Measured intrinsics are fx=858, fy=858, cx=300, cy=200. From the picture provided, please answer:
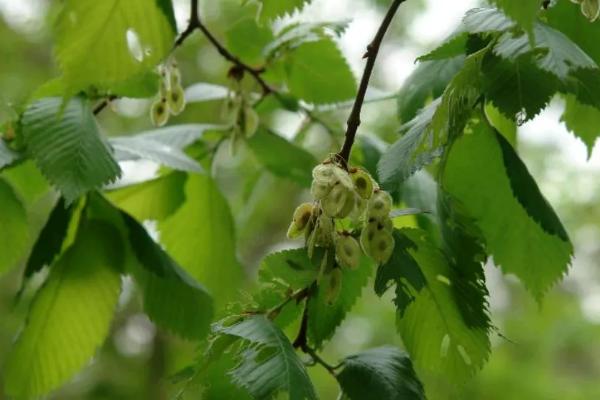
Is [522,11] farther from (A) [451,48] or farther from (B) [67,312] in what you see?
(B) [67,312]

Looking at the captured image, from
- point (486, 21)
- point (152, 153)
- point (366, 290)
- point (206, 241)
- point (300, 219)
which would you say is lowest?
point (366, 290)

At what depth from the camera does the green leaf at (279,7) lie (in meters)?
0.51

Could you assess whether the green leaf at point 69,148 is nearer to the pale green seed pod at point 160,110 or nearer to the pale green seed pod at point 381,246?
the pale green seed pod at point 160,110

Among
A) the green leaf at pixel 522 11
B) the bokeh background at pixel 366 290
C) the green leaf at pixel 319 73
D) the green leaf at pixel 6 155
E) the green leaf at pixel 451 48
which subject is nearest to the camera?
the green leaf at pixel 522 11

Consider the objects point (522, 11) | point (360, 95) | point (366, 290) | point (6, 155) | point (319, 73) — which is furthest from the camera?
point (366, 290)

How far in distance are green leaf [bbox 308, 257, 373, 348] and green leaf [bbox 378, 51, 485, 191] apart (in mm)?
70

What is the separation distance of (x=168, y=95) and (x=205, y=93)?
161 millimetres

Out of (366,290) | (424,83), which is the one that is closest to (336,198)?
(424,83)

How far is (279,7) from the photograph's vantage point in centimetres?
51

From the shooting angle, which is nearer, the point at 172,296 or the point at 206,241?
the point at 172,296

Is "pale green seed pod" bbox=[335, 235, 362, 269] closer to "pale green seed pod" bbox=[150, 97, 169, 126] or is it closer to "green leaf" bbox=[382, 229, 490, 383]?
"green leaf" bbox=[382, 229, 490, 383]

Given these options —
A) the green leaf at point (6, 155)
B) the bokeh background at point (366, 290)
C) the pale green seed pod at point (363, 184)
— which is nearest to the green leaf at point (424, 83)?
the pale green seed pod at point (363, 184)

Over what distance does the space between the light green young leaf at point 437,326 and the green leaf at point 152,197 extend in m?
0.32

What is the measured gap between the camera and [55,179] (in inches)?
Result: 22.1
